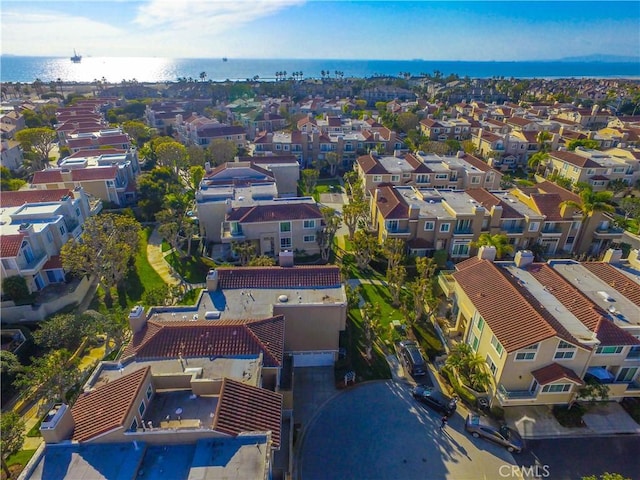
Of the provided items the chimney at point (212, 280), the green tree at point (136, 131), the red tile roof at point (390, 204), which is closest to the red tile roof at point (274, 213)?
the red tile roof at point (390, 204)

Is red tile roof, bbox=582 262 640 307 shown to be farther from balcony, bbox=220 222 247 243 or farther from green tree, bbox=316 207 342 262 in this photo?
balcony, bbox=220 222 247 243

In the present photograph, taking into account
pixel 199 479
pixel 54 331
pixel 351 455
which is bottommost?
pixel 351 455

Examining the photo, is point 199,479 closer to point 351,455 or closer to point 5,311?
point 351,455

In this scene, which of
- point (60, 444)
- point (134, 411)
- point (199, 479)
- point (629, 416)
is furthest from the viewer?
point (629, 416)

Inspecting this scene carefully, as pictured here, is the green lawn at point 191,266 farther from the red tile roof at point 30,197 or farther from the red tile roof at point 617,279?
the red tile roof at point 617,279

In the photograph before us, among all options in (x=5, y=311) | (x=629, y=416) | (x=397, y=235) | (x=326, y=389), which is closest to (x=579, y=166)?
(x=397, y=235)

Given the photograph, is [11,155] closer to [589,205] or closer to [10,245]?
[10,245]

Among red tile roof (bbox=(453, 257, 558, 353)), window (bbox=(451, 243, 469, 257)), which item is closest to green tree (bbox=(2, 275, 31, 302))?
red tile roof (bbox=(453, 257, 558, 353))

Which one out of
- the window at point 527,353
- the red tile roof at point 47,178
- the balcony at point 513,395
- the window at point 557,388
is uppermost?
the red tile roof at point 47,178
